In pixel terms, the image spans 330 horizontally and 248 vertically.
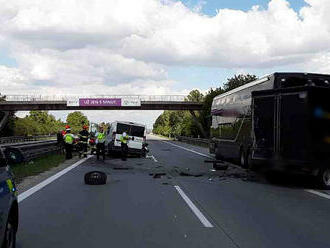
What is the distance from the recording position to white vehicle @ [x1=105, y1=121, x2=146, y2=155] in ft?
88.2

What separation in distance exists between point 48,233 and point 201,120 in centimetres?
7304

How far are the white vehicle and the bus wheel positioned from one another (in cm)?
1472

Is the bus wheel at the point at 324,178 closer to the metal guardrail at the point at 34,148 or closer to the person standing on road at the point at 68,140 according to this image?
the metal guardrail at the point at 34,148

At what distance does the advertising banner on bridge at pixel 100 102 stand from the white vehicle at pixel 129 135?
47.0 metres

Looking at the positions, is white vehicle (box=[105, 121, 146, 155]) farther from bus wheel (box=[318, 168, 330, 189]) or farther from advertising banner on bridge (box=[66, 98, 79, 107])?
advertising banner on bridge (box=[66, 98, 79, 107])

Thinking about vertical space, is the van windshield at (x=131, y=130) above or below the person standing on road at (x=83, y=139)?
above

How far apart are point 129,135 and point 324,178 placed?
1510 centimetres

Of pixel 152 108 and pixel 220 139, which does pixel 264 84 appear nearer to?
pixel 220 139

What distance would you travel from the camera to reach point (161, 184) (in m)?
13.9

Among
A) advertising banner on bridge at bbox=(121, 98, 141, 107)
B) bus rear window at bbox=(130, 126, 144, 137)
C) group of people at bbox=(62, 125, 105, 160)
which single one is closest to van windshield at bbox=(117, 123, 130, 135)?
bus rear window at bbox=(130, 126, 144, 137)

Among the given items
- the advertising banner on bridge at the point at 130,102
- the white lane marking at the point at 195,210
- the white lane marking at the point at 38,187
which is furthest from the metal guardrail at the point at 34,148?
the advertising banner on bridge at the point at 130,102

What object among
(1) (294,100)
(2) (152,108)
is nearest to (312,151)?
(1) (294,100)

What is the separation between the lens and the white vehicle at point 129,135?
26891 mm

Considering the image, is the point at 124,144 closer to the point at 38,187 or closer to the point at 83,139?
the point at 83,139
